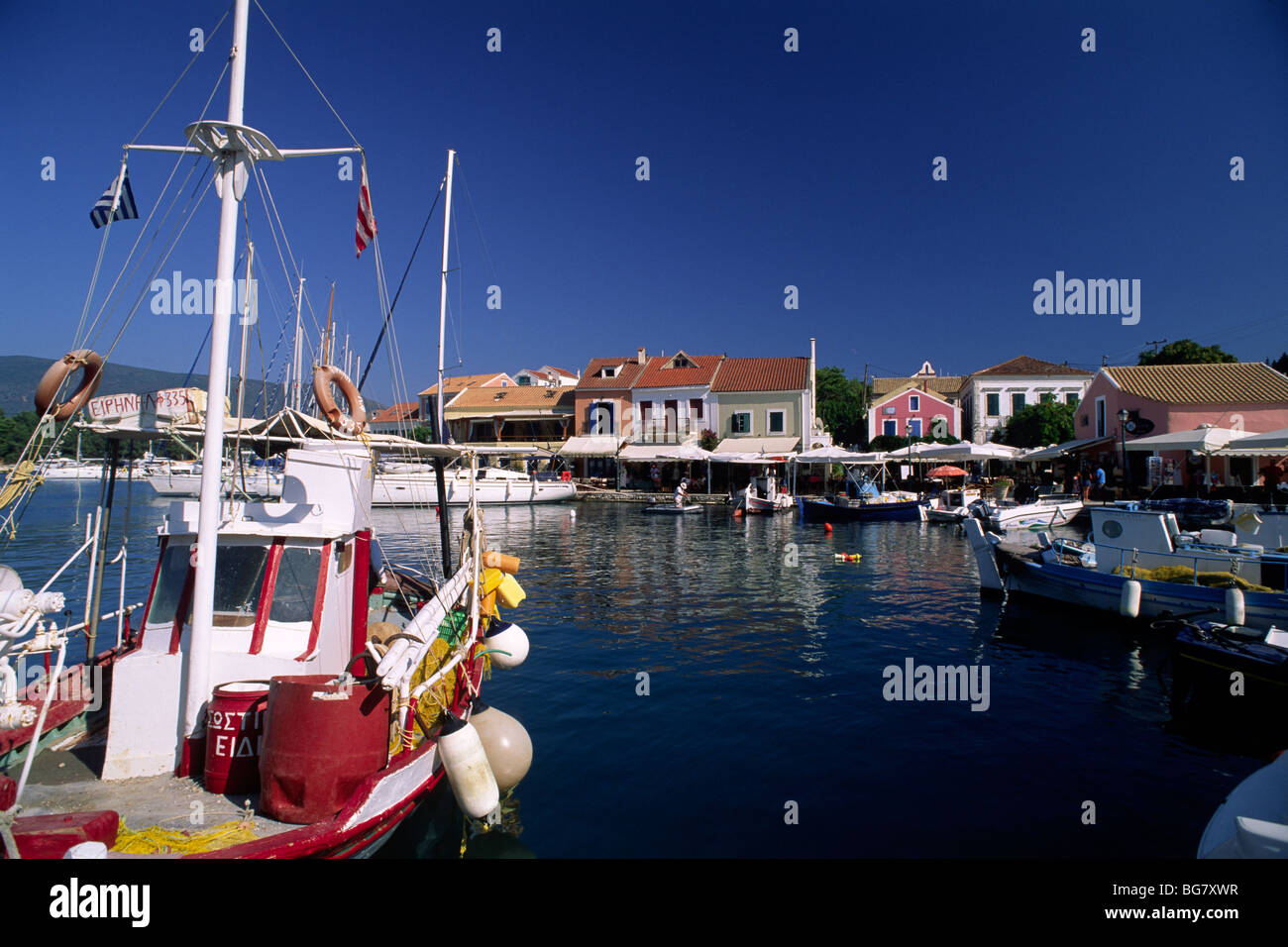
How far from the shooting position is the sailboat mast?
5590mm

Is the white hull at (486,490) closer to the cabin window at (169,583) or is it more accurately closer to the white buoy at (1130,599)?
the white buoy at (1130,599)

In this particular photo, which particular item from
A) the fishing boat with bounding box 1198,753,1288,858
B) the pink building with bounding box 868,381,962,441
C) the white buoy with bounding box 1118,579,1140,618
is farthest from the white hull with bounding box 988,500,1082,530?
the pink building with bounding box 868,381,962,441

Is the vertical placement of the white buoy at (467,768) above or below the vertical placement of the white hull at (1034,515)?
below

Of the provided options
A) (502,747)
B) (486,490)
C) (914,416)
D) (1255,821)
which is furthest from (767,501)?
(1255,821)

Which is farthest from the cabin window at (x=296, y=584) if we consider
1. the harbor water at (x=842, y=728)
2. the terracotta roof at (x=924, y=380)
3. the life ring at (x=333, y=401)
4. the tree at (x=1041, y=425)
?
the terracotta roof at (x=924, y=380)

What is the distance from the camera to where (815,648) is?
13469 millimetres

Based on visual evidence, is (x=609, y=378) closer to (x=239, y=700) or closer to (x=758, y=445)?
(x=758, y=445)

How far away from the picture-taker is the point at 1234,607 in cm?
1148

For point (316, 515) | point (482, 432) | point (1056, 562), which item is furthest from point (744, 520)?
point (316, 515)

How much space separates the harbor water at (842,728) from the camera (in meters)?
7.12

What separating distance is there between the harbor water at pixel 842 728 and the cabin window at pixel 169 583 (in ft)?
2.80

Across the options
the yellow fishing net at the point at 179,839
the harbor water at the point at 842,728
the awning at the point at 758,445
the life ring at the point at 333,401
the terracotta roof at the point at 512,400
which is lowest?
the harbor water at the point at 842,728
